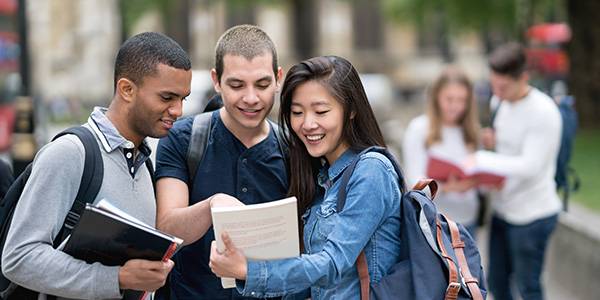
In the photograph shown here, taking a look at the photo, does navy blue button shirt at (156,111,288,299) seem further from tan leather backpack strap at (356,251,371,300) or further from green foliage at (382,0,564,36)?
green foliage at (382,0,564,36)

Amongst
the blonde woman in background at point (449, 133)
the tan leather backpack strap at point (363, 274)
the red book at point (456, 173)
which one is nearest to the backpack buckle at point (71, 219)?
the tan leather backpack strap at point (363, 274)

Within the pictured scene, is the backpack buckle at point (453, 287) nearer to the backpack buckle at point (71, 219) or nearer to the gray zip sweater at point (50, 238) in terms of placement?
the gray zip sweater at point (50, 238)

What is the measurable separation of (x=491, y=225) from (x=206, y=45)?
39.7 m

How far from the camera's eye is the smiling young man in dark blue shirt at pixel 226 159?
313 cm

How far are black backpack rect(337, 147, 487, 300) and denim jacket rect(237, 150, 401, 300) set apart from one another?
0.09 feet

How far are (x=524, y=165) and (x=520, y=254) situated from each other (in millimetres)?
549

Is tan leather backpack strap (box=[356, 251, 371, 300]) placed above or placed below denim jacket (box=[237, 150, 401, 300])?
below

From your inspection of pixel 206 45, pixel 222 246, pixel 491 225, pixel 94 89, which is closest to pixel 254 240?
pixel 222 246

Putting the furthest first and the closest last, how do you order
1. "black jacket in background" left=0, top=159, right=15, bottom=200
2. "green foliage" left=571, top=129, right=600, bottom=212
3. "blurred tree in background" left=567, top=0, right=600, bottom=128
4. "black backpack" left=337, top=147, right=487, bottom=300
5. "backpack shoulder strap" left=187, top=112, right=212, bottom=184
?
"blurred tree in background" left=567, top=0, right=600, bottom=128 < "green foliage" left=571, top=129, right=600, bottom=212 < "black jacket in background" left=0, top=159, right=15, bottom=200 < "backpack shoulder strap" left=187, top=112, right=212, bottom=184 < "black backpack" left=337, top=147, right=487, bottom=300

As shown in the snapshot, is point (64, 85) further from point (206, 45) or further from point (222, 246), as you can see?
point (222, 246)

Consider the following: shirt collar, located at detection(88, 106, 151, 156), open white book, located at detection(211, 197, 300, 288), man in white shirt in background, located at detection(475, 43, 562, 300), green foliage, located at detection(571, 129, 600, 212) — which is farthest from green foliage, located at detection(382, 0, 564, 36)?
open white book, located at detection(211, 197, 300, 288)

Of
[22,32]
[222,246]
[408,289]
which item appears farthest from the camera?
[22,32]

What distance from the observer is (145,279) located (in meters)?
2.74

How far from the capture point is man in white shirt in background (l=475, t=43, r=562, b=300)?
5258 mm
